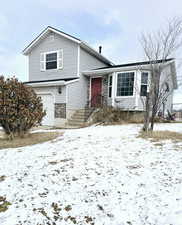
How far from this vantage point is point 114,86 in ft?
35.5

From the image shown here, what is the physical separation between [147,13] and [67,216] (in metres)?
12.2

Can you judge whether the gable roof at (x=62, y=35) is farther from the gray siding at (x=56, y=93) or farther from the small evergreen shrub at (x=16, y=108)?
the small evergreen shrub at (x=16, y=108)

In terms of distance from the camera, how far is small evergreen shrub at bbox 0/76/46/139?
5.60 m

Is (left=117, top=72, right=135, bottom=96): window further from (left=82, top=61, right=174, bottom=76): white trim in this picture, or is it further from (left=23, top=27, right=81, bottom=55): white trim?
(left=23, top=27, right=81, bottom=55): white trim

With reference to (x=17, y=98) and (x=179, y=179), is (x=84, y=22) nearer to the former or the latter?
(x=17, y=98)

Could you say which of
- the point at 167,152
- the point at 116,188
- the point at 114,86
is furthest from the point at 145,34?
the point at 116,188

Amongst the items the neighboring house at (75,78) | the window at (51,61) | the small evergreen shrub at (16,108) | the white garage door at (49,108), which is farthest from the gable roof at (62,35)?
the small evergreen shrub at (16,108)

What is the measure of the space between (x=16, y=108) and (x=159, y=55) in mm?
5954

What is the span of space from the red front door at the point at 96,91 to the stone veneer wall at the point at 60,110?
2528mm

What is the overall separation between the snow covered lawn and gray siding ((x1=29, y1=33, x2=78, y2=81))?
8.77 metres

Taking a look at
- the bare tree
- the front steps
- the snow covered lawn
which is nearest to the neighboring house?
the front steps

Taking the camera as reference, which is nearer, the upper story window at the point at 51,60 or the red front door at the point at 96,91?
the red front door at the point at 96,91

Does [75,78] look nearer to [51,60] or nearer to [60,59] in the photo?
[60,59]

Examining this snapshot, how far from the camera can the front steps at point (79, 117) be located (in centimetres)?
A: 1023
